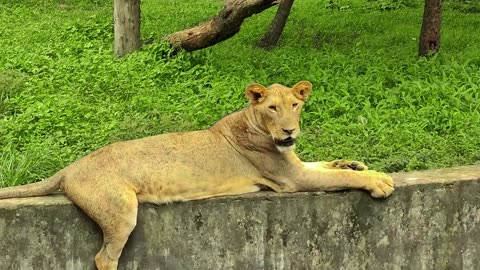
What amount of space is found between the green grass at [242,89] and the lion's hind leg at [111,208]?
1647 mm

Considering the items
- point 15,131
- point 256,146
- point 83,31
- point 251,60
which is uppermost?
point 83,31

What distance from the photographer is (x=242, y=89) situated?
27.7ft

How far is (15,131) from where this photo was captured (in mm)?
7129

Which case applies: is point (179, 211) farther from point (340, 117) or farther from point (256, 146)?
point (340, 117)

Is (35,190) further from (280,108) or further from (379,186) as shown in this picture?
(379,186)

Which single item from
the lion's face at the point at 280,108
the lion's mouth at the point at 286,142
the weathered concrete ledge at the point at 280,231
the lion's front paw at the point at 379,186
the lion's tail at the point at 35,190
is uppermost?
the lion's face at the point at 280,108

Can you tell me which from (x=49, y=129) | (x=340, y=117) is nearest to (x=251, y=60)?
(x=340, y=117)

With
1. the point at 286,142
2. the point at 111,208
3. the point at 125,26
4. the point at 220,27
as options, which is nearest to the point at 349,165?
the point at 286,142

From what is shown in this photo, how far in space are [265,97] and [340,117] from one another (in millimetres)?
3067

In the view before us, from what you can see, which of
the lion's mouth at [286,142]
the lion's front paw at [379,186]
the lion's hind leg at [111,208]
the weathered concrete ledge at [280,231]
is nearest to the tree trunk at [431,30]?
the weathered concrete ledge at [280,231]

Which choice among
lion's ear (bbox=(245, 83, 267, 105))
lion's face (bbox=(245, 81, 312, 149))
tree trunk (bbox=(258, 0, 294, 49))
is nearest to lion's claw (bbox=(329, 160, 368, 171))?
lion's face (bbox=(245, 81, 312, 149))

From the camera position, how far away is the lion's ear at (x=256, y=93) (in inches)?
174

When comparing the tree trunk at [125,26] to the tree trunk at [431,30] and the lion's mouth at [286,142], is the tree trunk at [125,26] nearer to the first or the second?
the tree trunk at [431,30]

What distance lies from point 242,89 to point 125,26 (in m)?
2.45
